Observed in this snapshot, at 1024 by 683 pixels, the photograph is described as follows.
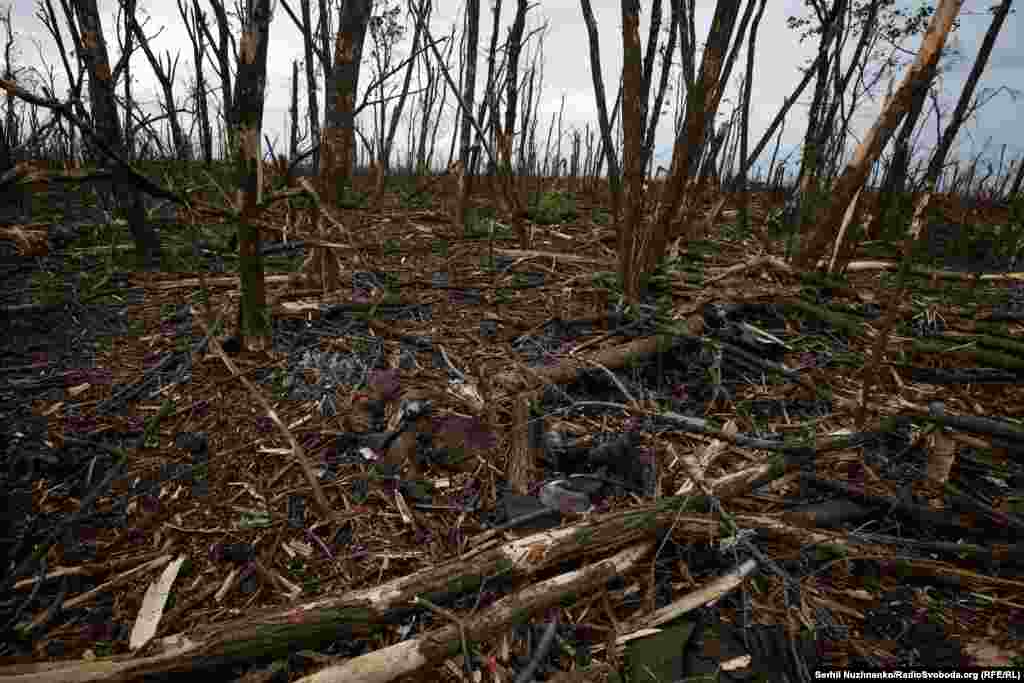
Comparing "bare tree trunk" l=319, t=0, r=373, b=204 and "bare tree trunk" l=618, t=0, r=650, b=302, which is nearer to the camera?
"bare tree trunk" l=618, t=0, r=650, b=302

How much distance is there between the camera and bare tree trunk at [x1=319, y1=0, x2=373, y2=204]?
3.48 m

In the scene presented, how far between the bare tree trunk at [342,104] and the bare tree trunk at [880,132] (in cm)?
377

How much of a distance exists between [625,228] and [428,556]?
2466 millimetres

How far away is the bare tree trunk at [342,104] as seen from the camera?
3.48m

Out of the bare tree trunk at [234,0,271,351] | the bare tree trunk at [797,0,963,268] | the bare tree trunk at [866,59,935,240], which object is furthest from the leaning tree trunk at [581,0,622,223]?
the bare tree trunk at [866,59,935,240]

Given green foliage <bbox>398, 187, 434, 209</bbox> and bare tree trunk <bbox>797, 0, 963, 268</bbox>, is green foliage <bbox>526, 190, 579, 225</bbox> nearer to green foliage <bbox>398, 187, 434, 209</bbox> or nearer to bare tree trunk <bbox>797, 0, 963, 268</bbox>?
green foliage <bbox>398, 187, 434, 209</bbox>

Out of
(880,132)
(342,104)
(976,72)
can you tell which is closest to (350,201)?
(342,104)

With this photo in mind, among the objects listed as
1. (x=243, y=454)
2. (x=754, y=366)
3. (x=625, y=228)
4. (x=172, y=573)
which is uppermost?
(x=625, y=228)

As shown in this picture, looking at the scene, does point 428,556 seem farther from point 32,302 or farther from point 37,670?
point 32,302

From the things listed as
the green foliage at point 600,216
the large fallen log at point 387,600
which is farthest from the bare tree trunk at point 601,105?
the green foliage at point 600,216

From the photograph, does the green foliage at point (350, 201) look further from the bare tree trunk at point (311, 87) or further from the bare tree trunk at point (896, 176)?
the bare tree trunk at point (896, 176)

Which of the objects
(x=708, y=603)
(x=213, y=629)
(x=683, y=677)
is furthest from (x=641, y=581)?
(x=213, y=629)

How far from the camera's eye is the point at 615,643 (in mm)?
1371

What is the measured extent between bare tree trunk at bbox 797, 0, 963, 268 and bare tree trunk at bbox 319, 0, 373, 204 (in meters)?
3.77
